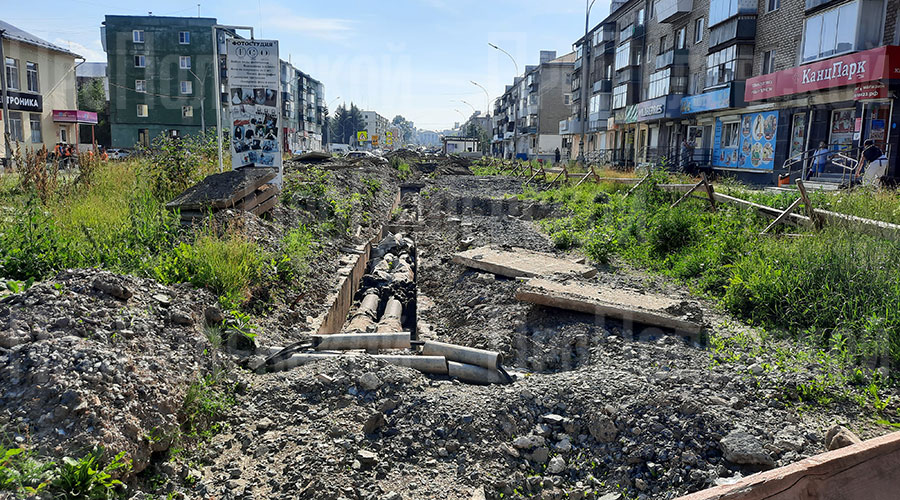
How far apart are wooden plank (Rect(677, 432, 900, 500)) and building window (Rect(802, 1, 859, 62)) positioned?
2403 cm

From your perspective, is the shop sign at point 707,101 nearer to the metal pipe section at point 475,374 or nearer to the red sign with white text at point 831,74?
the red sign with white text at point 831,74

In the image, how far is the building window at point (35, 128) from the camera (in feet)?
105

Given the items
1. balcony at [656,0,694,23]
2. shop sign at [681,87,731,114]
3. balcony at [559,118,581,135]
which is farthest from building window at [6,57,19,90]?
balcony at [559,118,581,135]

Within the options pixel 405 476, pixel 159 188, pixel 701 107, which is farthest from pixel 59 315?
pixel 701 107

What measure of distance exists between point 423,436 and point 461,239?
8.95 m

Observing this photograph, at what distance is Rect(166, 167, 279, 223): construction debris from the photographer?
7.89m

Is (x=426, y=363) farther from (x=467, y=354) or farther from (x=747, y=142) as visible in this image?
(x=747, y=142)

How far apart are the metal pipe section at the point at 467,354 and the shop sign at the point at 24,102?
106 feet

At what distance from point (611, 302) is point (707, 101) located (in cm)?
3003

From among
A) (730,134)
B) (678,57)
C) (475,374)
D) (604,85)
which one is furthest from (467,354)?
(604,85)

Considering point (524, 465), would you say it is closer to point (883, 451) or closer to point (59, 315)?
point (883, 451)

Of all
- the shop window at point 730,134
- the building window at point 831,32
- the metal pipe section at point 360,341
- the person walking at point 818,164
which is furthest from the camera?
the shop window at point 730,134

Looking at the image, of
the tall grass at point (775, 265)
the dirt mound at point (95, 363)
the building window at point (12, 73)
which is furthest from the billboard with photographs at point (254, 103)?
the building window at point (12, 73)

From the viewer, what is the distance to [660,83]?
38.5 meters
